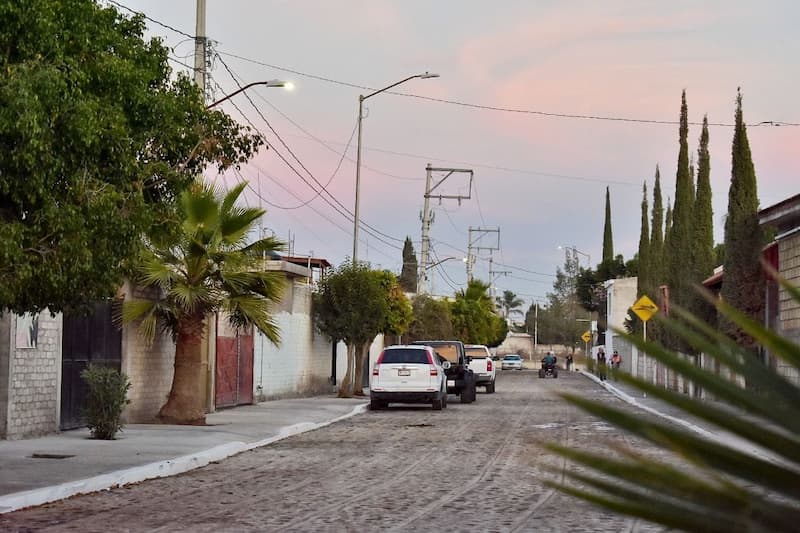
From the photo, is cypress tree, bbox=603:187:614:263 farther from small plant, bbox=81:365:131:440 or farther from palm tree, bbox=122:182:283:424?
small plant, bbox=81:365:131:440

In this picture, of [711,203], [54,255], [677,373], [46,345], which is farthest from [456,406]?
[677,373]

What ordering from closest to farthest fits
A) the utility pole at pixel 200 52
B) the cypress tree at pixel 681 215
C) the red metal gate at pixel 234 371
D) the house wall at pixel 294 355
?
the utility pole at pixel 200 52 < the red metal gate at pixel 234 371 < the house wall at pixel 294 355 < the cypress tree at pixel 681 215

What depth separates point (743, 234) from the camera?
103ft

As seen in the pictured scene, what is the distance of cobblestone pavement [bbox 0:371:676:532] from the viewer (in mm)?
11125

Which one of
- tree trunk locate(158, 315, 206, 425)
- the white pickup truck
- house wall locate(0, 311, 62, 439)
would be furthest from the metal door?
the white pickup truck

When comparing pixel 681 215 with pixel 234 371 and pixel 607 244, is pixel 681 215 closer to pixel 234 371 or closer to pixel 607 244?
pixel 234 371

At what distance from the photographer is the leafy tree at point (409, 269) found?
407ft

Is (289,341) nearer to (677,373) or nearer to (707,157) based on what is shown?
(707,157)

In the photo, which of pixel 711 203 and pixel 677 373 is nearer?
pixel 677 373

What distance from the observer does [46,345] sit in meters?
20.4

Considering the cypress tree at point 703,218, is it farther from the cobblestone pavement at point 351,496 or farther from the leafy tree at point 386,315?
the cobblestone pavement at point 351,496

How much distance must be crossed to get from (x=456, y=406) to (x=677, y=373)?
117 ft

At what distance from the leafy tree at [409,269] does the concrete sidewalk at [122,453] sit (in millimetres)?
94617

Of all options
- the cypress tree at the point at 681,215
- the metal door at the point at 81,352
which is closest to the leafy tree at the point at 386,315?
the cypress tree at the point at 681,215
